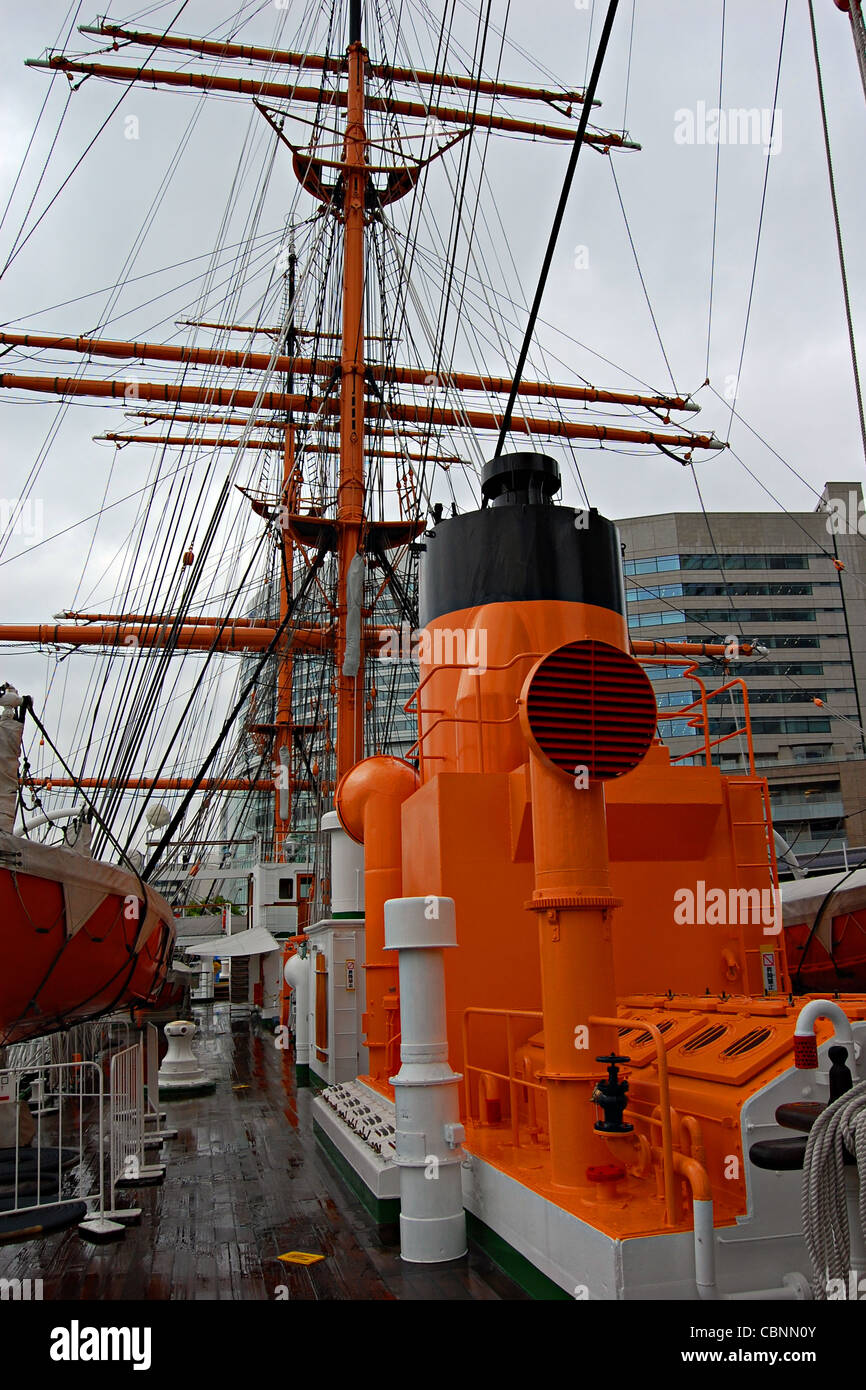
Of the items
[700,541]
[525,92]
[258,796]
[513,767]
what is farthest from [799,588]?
[513,767]

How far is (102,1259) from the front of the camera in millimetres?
5984

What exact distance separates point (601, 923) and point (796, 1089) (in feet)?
4.21

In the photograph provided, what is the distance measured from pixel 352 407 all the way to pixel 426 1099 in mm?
18155

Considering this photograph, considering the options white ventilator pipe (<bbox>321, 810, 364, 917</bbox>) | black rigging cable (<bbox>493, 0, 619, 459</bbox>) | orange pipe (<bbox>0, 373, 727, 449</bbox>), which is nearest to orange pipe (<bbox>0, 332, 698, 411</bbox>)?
orange pipe (<bbox>0, 373, 727, 449</bbox>)

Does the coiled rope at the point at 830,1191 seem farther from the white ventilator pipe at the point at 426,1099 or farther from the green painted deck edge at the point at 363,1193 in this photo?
the green painted deck edge at the point at 363,1193

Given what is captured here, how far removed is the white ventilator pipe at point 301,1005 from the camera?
14195mm

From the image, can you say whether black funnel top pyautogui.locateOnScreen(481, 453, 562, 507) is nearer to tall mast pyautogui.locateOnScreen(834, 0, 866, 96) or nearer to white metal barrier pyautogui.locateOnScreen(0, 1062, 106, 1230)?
Answer: tall mast pyautogui.locateOnScreen(834, 0, 866, 96)

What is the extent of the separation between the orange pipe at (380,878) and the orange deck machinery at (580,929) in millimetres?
31

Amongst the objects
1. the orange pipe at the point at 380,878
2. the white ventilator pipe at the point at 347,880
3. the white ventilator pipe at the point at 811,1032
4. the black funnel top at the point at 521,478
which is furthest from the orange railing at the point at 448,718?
the white ventilator pipe at the point at 347,880

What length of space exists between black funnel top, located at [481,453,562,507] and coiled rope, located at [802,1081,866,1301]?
6540 millimetres

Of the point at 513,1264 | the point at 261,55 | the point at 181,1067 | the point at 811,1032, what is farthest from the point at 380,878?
the point at 261,55

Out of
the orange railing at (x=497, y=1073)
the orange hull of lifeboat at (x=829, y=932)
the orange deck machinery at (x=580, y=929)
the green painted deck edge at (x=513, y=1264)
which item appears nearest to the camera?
the orange deck machinery at (x=580, y=929)

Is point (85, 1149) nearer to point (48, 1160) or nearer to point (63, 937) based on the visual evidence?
point (48, 1160)
